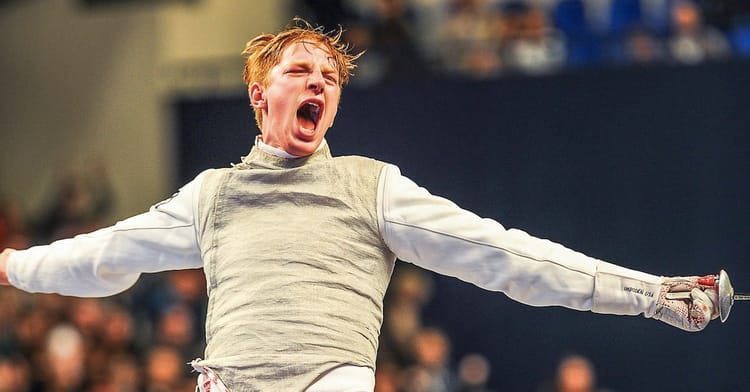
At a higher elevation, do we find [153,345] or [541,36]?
[541,36]

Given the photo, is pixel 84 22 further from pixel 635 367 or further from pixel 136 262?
pixel 136 262

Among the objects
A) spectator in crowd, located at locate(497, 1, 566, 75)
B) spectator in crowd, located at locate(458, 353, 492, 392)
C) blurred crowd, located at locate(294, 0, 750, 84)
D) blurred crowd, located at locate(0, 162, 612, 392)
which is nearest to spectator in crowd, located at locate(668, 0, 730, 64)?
blurred crowd, located at locate(294, 0, 750, 84)

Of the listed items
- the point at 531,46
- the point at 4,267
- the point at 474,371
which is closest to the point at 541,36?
the point at 531,46

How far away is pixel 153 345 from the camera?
24.0 feet

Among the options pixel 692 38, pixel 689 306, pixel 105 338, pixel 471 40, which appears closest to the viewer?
pixel 689 306

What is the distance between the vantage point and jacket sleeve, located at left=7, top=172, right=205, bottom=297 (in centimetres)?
290

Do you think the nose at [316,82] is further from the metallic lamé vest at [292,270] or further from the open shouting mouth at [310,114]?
the metallic lamé vest at [292,270]

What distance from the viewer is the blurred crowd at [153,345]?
6746mm

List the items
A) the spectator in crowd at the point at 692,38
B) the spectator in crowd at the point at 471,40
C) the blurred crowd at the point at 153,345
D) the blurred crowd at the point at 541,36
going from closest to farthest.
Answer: the blurred crowd at the point at 153,345, the spectator in crowd at the point at 692,38, the blurred crowd at the point at 541,36, the spectator in crowd at the point at 471,40

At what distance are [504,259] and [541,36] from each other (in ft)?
16.8

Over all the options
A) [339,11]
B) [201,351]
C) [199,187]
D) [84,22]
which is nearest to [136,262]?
[199,187]

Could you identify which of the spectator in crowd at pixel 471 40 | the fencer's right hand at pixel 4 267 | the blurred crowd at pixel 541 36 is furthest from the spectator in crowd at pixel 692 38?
the fencer's right hand at pixel 4 267

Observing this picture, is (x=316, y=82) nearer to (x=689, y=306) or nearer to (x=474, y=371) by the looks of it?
(x=689, y=306)

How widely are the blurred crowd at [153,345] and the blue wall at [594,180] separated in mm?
213
